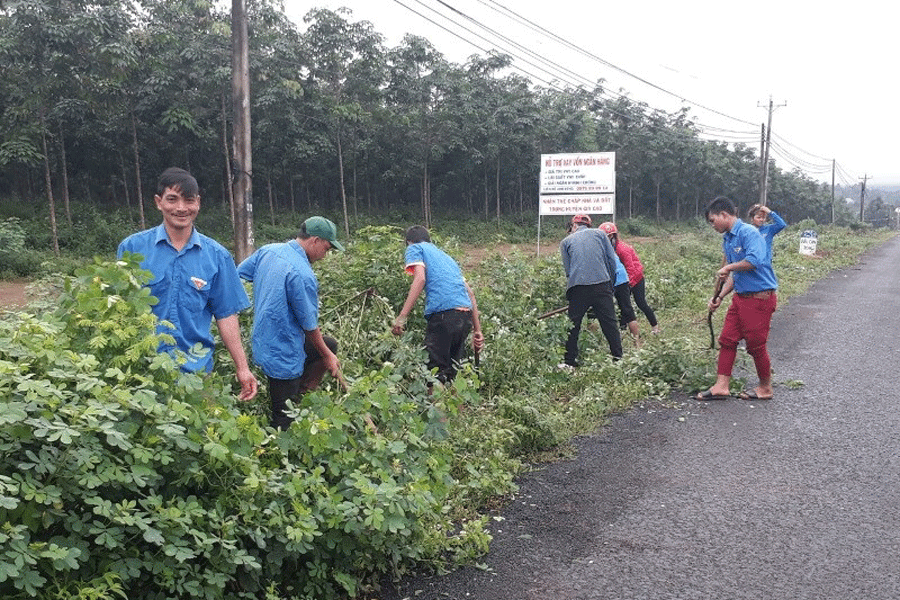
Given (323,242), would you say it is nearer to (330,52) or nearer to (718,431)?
(718,431)

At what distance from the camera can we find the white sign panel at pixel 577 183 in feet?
53.6

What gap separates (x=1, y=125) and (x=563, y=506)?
2328 cm

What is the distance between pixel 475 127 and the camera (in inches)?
1282

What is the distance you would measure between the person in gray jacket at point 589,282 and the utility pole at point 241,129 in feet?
13.5

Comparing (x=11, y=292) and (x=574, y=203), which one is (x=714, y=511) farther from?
(x=11, y=292)

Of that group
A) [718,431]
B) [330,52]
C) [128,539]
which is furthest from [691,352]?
[330,52]

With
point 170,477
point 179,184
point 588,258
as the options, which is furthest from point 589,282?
point 170,477

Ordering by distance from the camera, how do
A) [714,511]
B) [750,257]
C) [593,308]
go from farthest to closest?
1. [593,308]
2. [750,257]
3. [714,511]

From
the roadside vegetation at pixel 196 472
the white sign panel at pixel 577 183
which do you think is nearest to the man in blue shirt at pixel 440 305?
the roadside vegetation at pixel 196 472

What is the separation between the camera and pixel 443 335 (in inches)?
232

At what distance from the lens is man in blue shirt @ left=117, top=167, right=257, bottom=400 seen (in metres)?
3.63

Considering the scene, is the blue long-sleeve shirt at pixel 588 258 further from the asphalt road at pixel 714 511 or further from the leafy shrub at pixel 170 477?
the leafy shrub at pixel 170 477

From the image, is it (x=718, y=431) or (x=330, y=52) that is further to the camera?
(x=330, y=52)

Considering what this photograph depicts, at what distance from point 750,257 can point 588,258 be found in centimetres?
170
